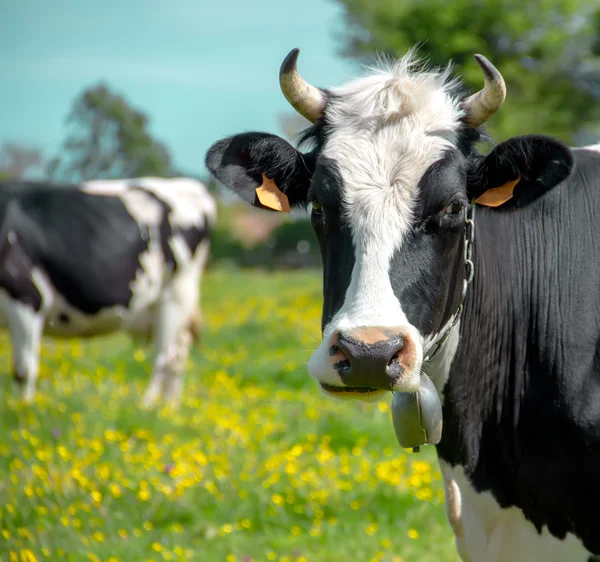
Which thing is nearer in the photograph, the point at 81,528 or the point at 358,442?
the point at 81,528

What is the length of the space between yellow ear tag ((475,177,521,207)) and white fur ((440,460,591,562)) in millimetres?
1011

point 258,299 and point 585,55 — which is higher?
point 585,55

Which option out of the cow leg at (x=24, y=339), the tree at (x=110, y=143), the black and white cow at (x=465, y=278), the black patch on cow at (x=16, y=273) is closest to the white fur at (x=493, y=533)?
the black and white cow at (x=465, y=278)

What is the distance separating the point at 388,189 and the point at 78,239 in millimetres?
6518

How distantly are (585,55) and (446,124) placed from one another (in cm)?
2406

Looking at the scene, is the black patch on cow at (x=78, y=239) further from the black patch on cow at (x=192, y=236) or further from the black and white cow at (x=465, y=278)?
the black and white cow at (x=465, y=278)

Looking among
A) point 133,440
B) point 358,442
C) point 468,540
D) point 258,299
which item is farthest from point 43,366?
point 468,540

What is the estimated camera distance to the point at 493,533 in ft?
9.96

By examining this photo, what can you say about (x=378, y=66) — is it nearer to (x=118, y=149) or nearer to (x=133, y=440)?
(x=133, y=440)

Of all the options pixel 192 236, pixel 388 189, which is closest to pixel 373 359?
pixel 388 189

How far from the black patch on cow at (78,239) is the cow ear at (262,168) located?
5.69m

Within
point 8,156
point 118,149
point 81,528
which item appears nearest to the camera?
point 81,528

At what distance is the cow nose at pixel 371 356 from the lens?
2.38 meters

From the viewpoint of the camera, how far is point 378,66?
338 cm
